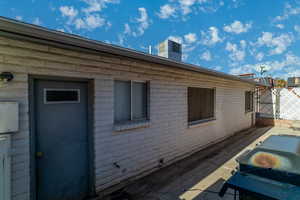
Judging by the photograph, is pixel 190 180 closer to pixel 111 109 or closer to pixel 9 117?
pixel 111 109

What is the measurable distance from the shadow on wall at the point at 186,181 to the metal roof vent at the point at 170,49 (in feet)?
12.6

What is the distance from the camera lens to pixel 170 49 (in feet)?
20.9

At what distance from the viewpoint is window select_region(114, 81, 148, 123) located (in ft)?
11.6

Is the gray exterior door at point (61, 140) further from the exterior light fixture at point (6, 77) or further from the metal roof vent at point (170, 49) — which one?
the metal roof vent at point (170, 49)

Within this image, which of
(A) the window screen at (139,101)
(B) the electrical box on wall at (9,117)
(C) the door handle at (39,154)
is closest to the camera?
(B) the electrical box on wall at (9,117)

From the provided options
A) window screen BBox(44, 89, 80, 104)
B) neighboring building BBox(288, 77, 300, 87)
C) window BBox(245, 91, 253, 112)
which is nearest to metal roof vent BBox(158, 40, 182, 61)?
window screen BBox(44, 89, 80, 104)

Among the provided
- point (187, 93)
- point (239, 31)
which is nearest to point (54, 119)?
point (187, 93)

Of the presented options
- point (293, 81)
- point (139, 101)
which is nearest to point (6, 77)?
point (139, 101)

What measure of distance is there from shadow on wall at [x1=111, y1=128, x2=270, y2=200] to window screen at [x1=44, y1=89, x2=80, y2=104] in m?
2.09

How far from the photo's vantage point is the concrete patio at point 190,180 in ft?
10.1

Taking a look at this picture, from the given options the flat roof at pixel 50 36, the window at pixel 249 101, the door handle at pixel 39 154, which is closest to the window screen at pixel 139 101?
the flat roof at pixel 50 36

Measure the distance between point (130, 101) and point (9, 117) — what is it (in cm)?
217

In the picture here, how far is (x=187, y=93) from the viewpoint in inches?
211

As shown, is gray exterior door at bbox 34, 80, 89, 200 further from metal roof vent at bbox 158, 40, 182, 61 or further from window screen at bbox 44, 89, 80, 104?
metal roof vent at bbox 158, 40, 182, 61
